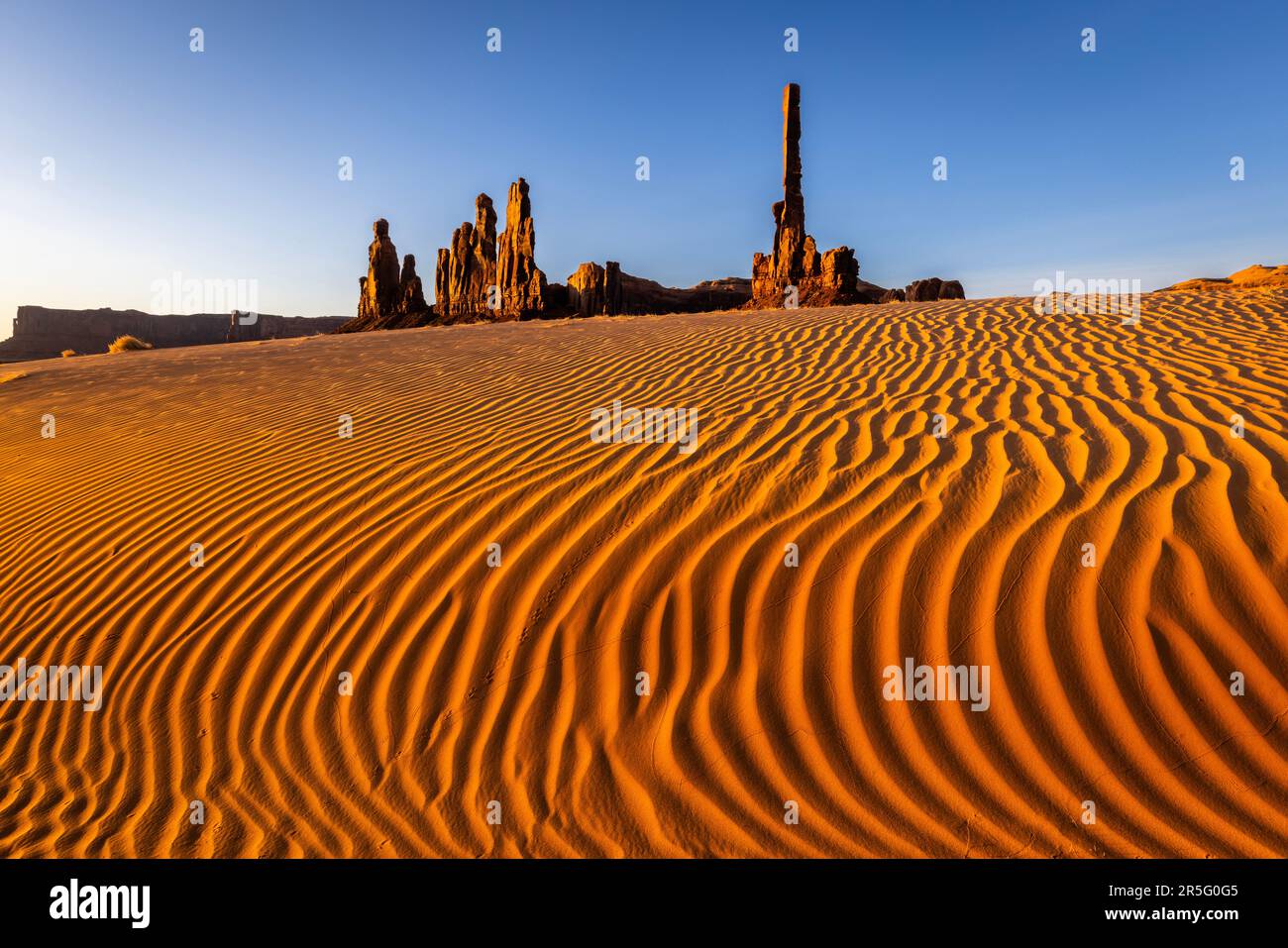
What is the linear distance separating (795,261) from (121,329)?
9520 centimetres

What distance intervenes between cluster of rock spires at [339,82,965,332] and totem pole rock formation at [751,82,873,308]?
0.07 m

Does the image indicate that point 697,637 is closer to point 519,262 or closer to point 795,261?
point 795,261

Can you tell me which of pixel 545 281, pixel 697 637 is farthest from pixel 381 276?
pixel 697 637

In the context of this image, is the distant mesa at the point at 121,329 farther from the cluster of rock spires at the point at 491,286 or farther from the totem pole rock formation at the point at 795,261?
the totem pole rock formation at the point at 795,261

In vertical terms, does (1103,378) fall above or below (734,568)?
above

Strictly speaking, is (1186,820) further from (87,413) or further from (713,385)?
(87,413)

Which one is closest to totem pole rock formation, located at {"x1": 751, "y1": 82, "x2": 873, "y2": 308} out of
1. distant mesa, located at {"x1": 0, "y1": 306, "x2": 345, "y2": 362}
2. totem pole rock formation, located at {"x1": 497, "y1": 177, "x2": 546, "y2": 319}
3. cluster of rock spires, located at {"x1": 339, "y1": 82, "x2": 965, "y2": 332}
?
cluster of rock spires, located at {"x1": 339, "y1": 82, "x2": 965, "y2": 332}

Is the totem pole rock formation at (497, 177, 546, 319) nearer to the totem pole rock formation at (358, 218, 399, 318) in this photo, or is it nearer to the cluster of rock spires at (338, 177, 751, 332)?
the cluster of rock spires at (338, 177, 751, 332)

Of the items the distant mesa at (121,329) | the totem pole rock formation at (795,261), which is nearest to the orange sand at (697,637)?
the totem pole rock formation at (795,261)

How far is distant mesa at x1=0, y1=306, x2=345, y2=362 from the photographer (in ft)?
264

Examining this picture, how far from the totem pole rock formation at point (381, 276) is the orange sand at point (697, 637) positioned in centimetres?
6151

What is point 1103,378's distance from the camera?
522 cm
